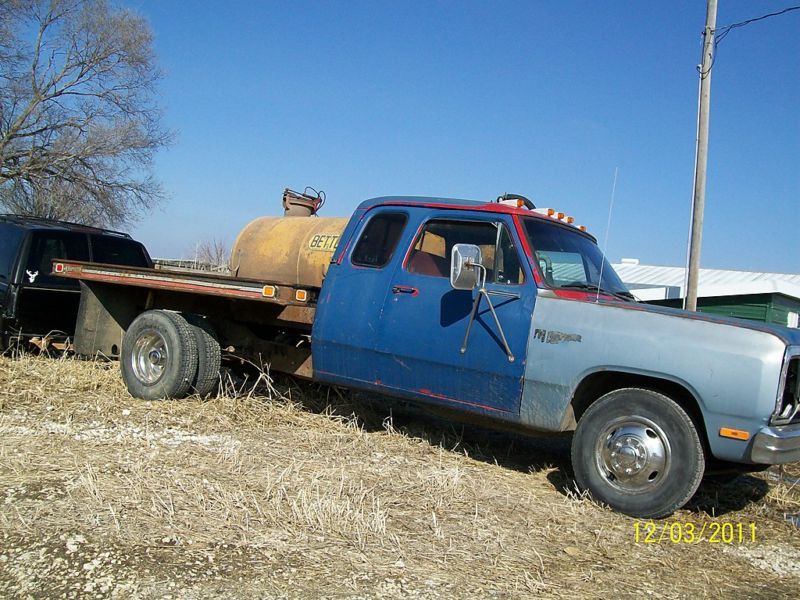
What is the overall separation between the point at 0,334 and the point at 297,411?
149 inches

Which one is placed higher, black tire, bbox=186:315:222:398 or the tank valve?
the tank valve

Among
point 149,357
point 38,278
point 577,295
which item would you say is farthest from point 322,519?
point 38,278

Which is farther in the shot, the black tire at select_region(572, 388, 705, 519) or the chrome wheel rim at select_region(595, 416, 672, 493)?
the chrome wheel rim at select_region(595, 416, 672, 493)

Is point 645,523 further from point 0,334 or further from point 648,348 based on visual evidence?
point 0,334

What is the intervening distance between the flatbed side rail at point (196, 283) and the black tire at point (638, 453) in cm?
257

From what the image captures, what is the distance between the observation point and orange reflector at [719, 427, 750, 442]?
4090 mm

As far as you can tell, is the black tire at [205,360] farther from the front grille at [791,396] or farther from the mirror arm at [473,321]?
the front grille at [791,396]

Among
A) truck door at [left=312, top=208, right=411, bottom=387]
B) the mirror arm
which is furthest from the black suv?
the mirror arm

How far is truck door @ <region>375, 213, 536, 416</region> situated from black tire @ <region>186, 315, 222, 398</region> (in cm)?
203

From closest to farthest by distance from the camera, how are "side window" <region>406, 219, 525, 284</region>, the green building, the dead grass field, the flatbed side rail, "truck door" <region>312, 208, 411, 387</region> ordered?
the dead grass field, "side window" <region>406, 219, 525, 284</region>, "truck door" <region>312, 208, 411, 387</region>, the flatbed side rail, the green building

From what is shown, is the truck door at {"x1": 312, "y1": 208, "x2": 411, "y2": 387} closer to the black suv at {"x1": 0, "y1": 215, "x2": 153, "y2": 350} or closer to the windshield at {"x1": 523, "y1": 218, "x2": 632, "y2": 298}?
the windshield at {"x1": 523, "y1": 218, "x2": 632, "y2": 298}

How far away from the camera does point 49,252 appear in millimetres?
8391

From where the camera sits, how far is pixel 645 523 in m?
4.34

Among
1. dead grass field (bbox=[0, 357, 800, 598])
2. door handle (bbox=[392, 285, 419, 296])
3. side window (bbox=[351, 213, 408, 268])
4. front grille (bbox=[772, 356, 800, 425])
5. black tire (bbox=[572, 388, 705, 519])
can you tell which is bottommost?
dead grass field (bbox=[0, 357, 800, 598])
